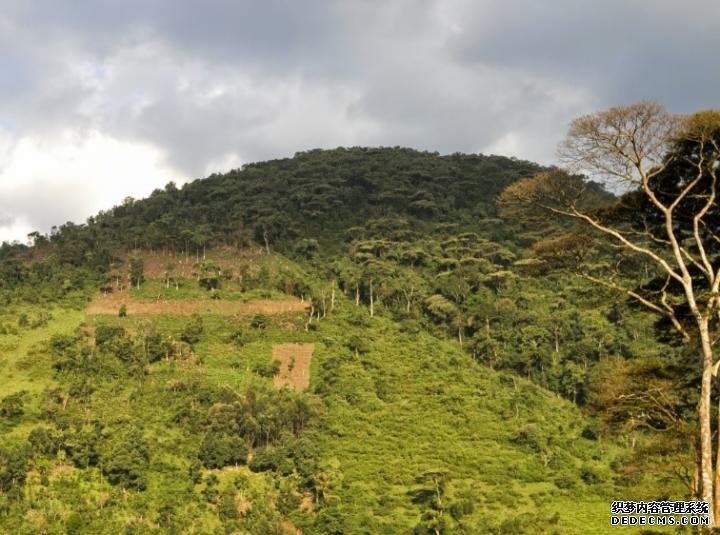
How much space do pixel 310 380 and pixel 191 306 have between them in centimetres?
1451

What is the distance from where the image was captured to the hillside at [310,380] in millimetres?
35438

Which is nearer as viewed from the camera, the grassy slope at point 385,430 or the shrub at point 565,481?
the grassy slope at point 385,430

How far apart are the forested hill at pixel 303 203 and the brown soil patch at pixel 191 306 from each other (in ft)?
37.6

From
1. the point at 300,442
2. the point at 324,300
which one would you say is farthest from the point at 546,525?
the point at 324,300

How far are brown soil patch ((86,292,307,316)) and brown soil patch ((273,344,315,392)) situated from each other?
5.81 metres

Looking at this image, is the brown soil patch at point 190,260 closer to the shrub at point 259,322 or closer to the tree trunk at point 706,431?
the shrub at point 259,322

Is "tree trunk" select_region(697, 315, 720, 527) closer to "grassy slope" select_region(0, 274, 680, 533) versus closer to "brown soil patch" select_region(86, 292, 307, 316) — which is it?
"grassy slope" select_region(0, 274, 680, 533)

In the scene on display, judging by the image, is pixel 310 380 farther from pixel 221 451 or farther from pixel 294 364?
Result: pixel 221 451

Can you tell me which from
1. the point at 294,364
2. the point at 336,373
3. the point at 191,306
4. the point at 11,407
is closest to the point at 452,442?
the point at 336,373

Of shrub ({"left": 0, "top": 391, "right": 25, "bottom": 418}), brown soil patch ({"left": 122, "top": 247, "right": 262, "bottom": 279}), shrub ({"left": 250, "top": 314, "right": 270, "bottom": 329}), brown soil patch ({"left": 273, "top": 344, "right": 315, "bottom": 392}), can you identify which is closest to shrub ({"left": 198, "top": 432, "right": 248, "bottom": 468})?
brown soil patch ({"left": 273, "top": 344, "right": 315, "bottom": 392})

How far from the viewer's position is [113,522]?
33938 millimetres

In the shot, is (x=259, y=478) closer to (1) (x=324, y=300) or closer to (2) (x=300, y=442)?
(2) (x=300, y=442)

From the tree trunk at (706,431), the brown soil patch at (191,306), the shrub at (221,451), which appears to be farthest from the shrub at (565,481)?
the tree trunk at (706,431)

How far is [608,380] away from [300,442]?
32.6 metres
